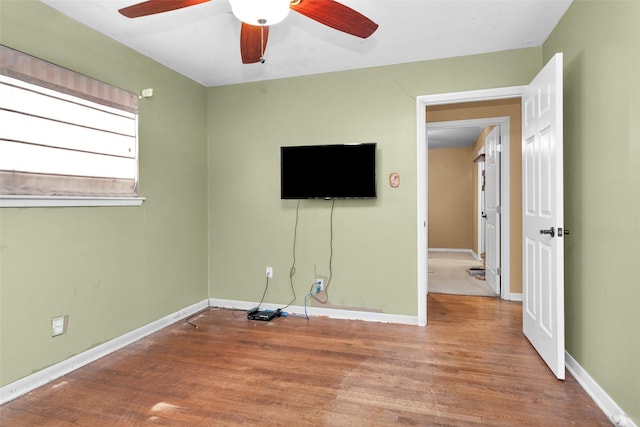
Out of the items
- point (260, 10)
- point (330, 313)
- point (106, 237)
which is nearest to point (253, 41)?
point (260, 10)

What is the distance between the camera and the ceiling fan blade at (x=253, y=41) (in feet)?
6.17

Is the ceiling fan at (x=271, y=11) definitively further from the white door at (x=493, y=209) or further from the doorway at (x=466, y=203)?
the white door at (x=493, y=209)

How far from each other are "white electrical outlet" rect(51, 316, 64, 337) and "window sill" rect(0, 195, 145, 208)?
0.75m

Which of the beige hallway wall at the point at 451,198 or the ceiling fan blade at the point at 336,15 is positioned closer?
the ceiling fan blade at the point at 336,15

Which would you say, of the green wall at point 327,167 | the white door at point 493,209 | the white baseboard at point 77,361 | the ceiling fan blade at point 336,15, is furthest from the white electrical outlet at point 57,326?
the white door at point 493,209

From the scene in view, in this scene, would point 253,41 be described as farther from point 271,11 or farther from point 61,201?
point 61,201

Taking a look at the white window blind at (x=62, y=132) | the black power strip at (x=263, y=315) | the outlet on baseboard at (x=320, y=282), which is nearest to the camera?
the white window blind at (x=62, y=132)

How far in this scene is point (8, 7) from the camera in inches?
80.7

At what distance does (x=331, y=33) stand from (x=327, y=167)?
1175mm

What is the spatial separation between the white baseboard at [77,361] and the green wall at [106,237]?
0.15 feet

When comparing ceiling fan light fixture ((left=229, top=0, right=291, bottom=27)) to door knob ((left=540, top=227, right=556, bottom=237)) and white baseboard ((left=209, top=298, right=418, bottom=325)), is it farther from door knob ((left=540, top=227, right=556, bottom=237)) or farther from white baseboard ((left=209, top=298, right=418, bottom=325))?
white baseboard ((left=209, top=298, right=418, bottom=325))

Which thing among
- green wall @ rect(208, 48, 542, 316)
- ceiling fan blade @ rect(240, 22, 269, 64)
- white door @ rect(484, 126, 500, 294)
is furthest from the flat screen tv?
white door @ rect(484, 126, 500, 294)

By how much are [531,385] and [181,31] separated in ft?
11.1

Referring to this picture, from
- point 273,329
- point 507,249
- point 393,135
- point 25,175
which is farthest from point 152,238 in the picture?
point 507,249
